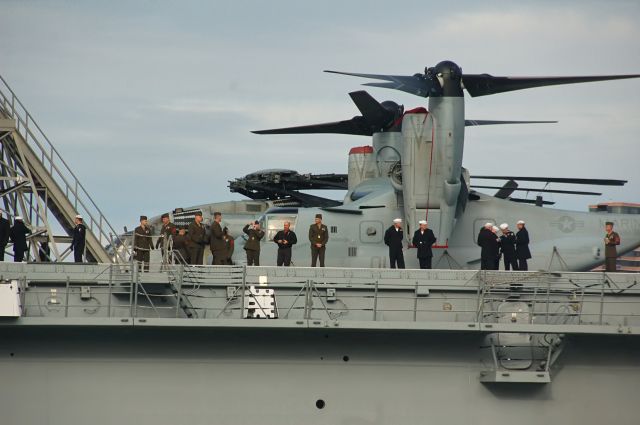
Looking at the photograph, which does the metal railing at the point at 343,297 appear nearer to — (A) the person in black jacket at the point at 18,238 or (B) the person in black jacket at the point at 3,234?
(B) the person in black jacket at the point at 3,234

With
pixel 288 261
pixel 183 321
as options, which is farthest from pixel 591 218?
pixel 183 321

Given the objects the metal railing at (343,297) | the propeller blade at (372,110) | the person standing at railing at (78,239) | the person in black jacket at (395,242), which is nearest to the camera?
the metal railing at (343,297)

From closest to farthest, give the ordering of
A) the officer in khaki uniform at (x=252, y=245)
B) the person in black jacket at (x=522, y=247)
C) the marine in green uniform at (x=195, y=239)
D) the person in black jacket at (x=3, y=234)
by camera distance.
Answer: the person in black jacket at (x=3, y=234) → the person in black jacket at (x=522, y=247) → the marine in green uniform at (x=195, y=239) → the officer in khaki uniform at (x=252, y=245)

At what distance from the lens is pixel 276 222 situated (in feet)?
80.9

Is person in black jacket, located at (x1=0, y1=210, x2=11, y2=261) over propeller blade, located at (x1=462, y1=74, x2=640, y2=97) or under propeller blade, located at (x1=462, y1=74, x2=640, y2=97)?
under

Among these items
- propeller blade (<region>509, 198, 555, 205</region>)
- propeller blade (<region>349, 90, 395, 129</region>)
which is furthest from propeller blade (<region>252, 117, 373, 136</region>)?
propeller blade (<region>509, 198, 555, 205</region>)

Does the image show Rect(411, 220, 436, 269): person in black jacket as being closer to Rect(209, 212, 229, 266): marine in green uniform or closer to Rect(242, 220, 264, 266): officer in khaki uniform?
Rect(242, 220, 264, 266): officer in khaki uniform

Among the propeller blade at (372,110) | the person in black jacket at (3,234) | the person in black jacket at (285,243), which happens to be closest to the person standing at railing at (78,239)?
the person in black jacket at (3,234)

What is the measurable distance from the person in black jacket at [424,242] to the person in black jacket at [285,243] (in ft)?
8.18

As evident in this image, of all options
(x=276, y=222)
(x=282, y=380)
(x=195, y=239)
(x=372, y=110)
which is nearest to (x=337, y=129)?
(x=372, y=110)

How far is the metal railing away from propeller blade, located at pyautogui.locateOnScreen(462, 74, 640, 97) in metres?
5.78

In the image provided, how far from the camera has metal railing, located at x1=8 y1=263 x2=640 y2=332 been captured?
1838 cm

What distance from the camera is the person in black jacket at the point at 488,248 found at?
20953mm

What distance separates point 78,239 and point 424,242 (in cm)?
667
